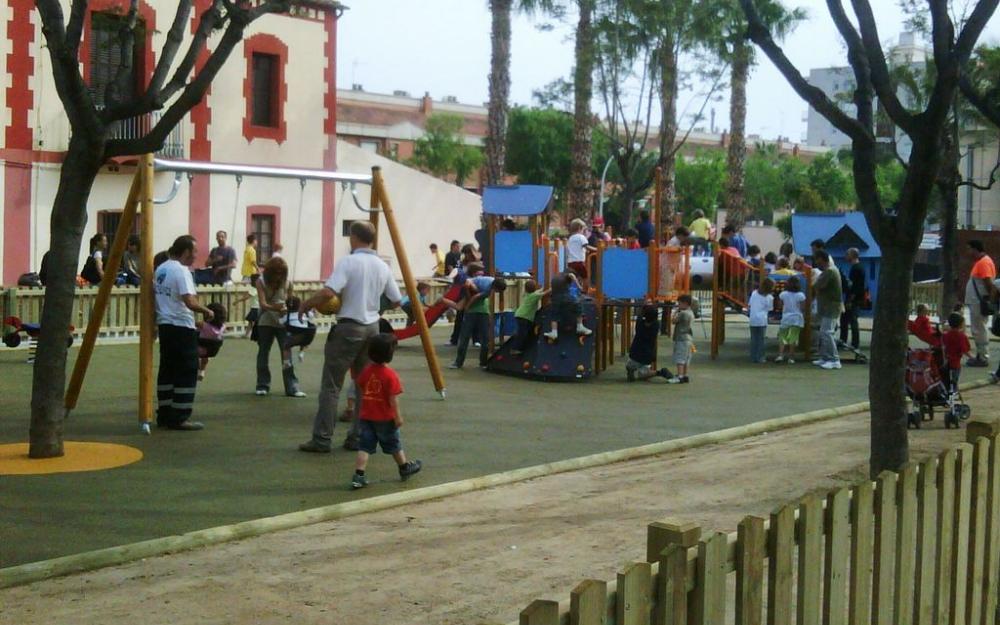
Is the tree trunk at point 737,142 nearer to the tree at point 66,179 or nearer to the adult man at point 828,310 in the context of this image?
the adult man at point 828,310

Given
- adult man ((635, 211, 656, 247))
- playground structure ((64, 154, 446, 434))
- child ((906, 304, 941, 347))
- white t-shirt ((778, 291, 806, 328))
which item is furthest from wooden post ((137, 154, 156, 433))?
adult man ((635, 211, 656, 247))

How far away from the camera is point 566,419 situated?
554 inches

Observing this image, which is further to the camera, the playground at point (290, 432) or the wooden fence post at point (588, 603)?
the playground at point (290, 432)

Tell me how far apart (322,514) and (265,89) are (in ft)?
86.8

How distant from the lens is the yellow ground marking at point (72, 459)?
33.6 ft

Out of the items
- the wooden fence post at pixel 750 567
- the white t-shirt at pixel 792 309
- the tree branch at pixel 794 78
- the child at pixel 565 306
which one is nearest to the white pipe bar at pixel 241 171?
the child at pixel 565 306

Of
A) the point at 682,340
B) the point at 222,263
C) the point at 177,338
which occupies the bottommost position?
the point at 682,340

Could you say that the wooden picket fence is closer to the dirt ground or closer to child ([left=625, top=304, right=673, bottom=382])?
the dirt ground

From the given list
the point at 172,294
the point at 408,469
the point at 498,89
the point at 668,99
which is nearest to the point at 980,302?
the point at 408,469

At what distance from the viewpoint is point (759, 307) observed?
67.1 ft

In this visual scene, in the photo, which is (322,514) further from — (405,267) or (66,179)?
(405,267)

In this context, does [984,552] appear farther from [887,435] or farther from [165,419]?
[165,419]

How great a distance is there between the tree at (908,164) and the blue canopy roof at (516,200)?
10407 mm

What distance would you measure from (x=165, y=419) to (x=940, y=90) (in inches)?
290
